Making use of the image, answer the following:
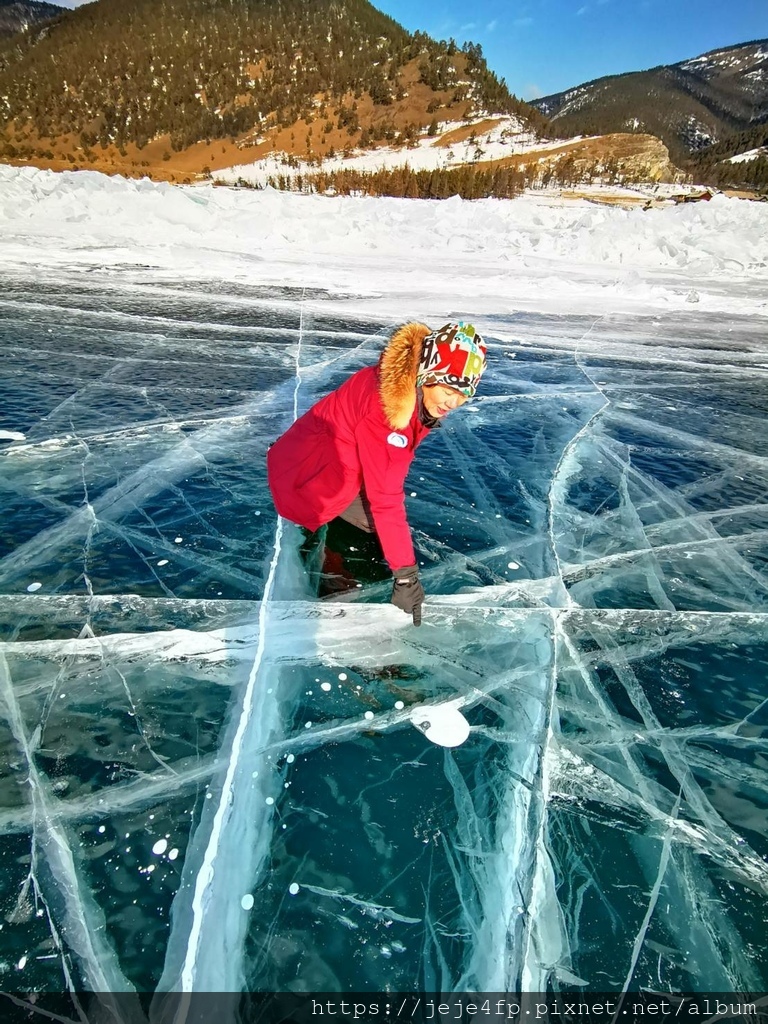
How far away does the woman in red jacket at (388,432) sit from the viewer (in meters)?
2.24

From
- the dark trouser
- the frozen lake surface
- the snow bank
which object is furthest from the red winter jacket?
the snow bank

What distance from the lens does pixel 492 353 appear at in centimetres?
745

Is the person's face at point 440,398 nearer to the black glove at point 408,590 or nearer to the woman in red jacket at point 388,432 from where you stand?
the woman in red jacket at point 388,432

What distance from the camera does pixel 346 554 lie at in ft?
10.8

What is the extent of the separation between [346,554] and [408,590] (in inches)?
32.8

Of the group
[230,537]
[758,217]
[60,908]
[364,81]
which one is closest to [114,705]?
[60,908]

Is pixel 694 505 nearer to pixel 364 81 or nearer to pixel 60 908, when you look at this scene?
pixel 60 908

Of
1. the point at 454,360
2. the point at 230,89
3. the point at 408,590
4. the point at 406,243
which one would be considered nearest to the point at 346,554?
the point at 408,590

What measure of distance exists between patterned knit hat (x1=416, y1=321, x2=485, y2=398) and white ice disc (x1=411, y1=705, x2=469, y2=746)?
55.2 inches

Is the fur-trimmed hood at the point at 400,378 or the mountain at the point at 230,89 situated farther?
the mountain at the point at 230,89

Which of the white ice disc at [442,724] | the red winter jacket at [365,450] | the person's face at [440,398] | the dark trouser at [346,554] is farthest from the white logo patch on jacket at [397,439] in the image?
the white ice disc at [442,724]

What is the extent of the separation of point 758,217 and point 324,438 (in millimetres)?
19439

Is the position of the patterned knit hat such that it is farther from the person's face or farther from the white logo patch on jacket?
→ the white logo patch on jacket

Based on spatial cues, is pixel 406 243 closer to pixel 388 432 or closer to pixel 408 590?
pixel 388 432
